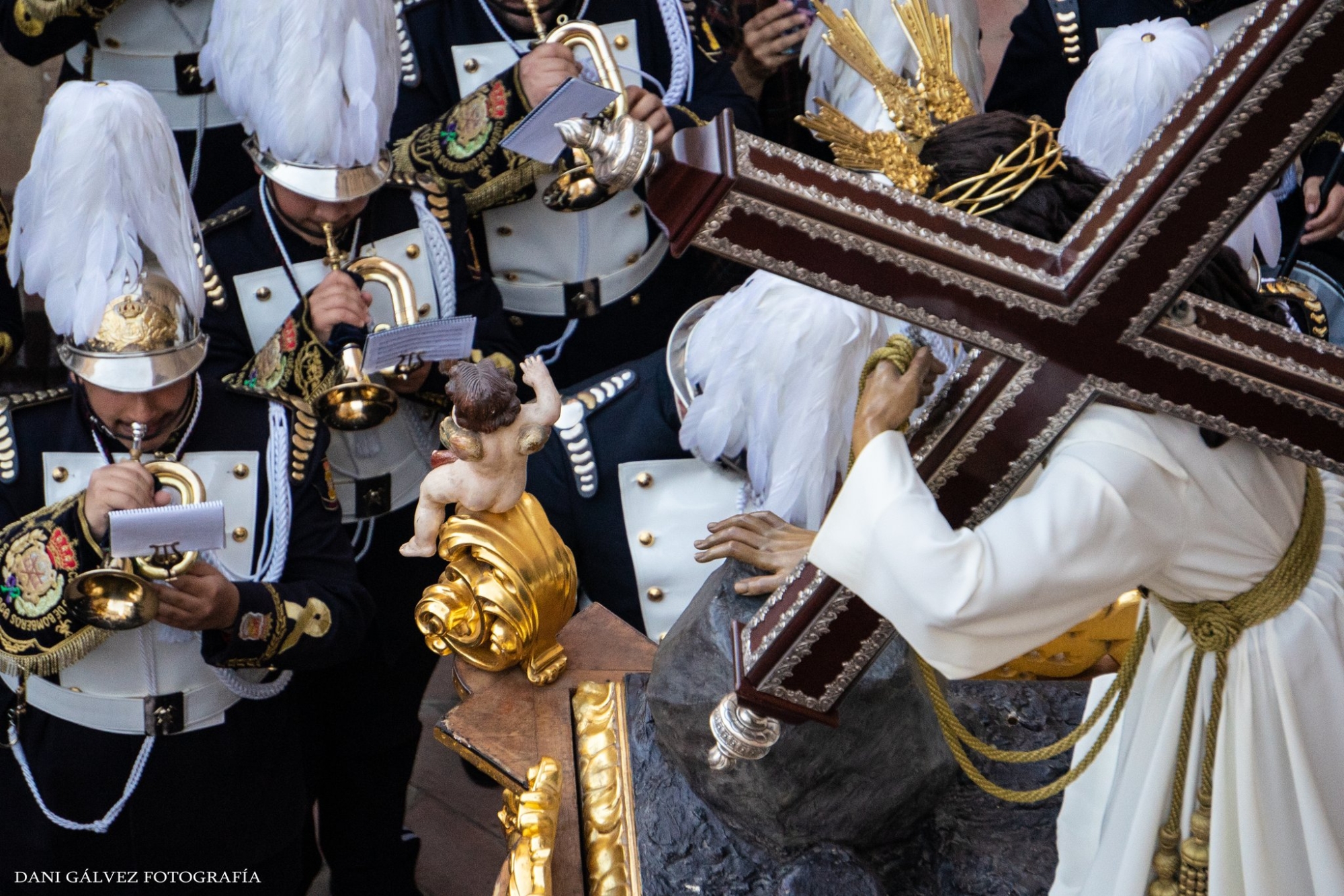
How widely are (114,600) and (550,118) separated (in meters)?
1.04

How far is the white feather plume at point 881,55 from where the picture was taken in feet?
9.17

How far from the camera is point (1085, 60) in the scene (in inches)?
121

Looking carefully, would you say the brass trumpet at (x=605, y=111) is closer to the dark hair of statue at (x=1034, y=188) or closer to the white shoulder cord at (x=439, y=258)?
the white shoulder cord at (x=439, y=258)

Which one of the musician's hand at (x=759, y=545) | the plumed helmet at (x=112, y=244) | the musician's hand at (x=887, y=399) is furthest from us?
the plumed helmet at (x=112, y=244)

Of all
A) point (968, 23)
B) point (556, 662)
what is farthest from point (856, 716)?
point (968, 23)

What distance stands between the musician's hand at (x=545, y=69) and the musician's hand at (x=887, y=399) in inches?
51.5

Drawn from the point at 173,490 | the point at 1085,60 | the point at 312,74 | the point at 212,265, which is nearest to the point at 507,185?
the point at 312,74

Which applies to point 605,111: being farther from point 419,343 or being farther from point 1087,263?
point 1087,263

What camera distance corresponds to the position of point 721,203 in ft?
4.19

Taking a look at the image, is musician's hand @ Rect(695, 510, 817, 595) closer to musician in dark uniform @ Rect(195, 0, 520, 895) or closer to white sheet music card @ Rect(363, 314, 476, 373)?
white sheet music card @ Rect(363, 314, 476, 373)

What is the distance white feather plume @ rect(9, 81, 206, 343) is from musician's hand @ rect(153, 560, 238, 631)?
0.36 metres

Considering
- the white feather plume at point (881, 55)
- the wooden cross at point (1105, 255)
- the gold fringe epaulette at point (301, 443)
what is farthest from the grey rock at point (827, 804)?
the white feather plume at point (881, 55)

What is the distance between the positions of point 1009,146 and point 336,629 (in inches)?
51.7

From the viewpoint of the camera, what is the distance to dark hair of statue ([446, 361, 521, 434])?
1.80m
